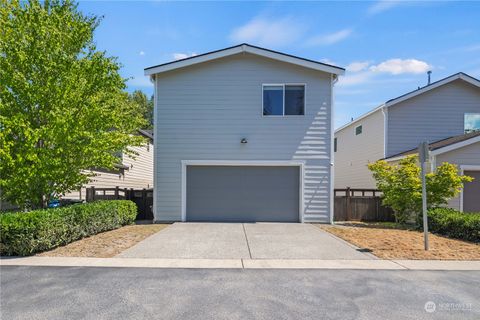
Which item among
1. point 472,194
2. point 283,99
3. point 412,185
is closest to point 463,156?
point 472,194

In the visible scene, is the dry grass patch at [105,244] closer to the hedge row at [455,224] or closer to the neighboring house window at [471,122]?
the hedge row at [455,224]

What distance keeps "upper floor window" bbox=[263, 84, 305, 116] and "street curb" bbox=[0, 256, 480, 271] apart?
23.0 ft

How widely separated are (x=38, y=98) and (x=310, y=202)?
31.7ft

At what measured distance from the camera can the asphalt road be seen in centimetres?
393

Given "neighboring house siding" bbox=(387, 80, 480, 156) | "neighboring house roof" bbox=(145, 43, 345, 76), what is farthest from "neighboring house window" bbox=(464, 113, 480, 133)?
"neighboring house roof" bbox=(145, 43, 345, 76)

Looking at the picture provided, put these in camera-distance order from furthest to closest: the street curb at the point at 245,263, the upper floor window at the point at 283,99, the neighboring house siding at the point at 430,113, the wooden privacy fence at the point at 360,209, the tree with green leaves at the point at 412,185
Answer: the neighboring house siding at the point at 430,113
the wooden privacy fence at the point at 360,209
the upper floor window at the point at 283,99
the tree with green leaves at the point at 412,185
the street curb at the point at 245,263

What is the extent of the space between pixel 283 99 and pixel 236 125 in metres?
2.18

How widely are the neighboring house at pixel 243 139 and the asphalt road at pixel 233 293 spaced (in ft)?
20.6

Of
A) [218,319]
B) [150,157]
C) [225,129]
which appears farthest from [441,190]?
[150,157]

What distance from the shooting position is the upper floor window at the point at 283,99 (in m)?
12.1

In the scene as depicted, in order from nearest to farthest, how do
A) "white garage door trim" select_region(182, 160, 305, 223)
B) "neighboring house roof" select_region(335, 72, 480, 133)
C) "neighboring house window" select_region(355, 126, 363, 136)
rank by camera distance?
"white garage door trim" select_region(182, 160, 305, 223), "neighboring house roof" select_region(335, 72, 480, 133), "neighboring house window" select_region(355, 126, 363, 136)

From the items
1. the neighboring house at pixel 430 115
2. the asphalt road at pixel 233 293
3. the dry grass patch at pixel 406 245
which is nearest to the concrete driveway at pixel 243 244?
the dry grass patch at pixel 406 245

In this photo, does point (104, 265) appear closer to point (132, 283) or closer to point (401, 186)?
point (132, 283)

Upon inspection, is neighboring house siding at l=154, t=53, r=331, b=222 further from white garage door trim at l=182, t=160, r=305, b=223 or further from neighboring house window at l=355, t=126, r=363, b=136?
neighboring house window at l=355, t=126, r=363, b=136
